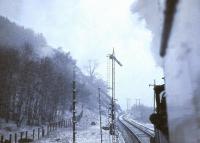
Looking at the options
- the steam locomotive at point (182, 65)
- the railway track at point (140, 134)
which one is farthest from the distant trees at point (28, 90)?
the steam locomotive at point (182, 65)

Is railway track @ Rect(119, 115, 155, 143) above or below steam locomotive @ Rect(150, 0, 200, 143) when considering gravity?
below

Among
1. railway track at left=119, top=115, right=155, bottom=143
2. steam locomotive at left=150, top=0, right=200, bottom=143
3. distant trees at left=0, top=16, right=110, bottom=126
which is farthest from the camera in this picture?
distant trees at left=0, top=16, right=110, bottom=126

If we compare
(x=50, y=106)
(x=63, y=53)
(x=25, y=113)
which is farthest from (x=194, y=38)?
(x=63, y=53)

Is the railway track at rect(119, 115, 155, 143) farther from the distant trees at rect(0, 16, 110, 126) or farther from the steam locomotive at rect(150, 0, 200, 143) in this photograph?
the steam locomotive at rect(150, 0, 200, 143)

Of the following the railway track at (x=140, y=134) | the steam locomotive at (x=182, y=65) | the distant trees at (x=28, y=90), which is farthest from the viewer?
the distant trees at (x=28, y=90)

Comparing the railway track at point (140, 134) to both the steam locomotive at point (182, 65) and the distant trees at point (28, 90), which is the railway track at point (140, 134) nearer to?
the distant trees at point (28, 90)

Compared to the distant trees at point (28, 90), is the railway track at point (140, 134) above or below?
below

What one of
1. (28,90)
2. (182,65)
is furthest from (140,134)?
(182,65)

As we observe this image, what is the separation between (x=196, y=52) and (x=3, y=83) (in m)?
38.2

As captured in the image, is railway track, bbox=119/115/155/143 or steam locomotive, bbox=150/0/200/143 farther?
railway track, bbox=119/115/155/143

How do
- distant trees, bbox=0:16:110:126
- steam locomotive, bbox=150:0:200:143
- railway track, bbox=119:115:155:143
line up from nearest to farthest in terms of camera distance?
steam locomotive, bbox=150:0:200:143 < railway track, bbox=119:115:155:143 < distant trees, bbox=0:16:110:126

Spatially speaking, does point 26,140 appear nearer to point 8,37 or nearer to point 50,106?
point 50,106

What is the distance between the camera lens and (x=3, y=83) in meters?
37.4

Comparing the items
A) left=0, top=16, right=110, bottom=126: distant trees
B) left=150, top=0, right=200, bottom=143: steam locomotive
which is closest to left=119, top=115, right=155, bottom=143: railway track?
left=0, top=16, right=110, bottom=126: distant trees
